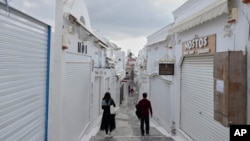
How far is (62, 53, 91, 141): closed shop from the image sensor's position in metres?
7.59

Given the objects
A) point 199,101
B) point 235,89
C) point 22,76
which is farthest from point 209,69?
point 22,76

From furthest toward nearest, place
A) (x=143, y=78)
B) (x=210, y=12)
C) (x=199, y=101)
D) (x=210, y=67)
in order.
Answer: (x=143, y=78) < (x=199, y=101) < (x=210, y=67) < (x=210, y=12)

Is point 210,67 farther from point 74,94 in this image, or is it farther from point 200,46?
point 74,94

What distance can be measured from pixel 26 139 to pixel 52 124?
5.92 ft

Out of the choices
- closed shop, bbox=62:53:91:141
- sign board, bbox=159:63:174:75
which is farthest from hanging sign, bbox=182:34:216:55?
closed shop, bbox=62:53:91:141

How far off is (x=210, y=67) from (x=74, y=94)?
154 inches

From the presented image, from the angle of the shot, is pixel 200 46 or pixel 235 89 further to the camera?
pixel 200 46

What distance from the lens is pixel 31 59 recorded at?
15.8 ft

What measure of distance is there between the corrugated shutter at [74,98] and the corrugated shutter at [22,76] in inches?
73.9

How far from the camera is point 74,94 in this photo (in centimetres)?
884

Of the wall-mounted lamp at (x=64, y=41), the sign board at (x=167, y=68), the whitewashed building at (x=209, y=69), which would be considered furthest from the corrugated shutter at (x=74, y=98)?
the whitewashed building at (x=209, y=69)

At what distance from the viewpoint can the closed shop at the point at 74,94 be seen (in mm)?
7590

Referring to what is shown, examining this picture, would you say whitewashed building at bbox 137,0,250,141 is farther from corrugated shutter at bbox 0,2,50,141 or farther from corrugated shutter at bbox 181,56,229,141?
corrugated shutter at bbox 0,2,50,141

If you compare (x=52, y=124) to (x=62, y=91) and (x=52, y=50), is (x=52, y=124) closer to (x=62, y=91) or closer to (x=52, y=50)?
(x=62, y=91)
